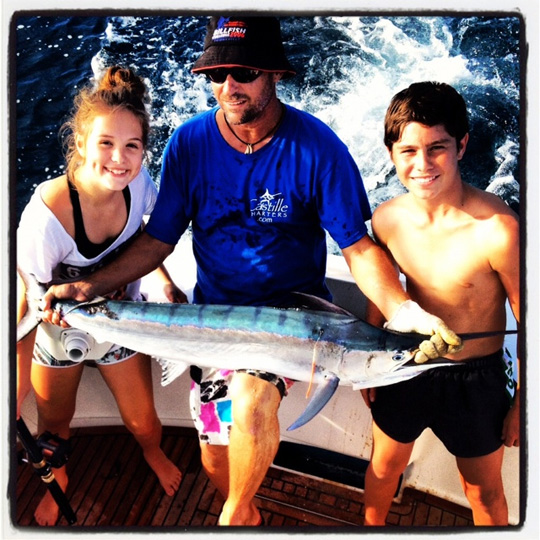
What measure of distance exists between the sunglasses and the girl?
0.25m

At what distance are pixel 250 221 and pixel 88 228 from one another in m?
0.54

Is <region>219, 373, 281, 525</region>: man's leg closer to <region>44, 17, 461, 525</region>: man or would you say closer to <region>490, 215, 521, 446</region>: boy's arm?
<region>44, 17, 461, 525</region>: man

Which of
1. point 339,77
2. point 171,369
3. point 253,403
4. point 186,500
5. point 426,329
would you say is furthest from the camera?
point 339,77

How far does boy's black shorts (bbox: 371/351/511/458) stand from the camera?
2.02 meters

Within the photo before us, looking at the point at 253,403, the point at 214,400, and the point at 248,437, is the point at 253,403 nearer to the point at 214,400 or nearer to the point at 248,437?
the point at 248,437

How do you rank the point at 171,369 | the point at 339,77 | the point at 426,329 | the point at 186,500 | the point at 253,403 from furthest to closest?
1. the point at 339,77
2. the point at 186,500
3. the point at 171,369
4. the point at 253,403
5. the point at 426,329

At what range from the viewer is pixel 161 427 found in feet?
8.45

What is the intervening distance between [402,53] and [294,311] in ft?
7.55

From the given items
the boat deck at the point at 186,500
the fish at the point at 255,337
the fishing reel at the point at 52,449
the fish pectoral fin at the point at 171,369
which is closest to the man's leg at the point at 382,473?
the boat deck at the point at 186,500

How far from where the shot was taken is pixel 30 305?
206 cm

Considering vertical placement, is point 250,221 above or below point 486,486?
above

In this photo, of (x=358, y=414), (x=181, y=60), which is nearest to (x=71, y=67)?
(x=181, y=60)

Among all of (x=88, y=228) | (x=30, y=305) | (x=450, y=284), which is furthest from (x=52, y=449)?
(x=450, y=284)

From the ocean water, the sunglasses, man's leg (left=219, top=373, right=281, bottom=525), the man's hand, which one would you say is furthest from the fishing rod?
the ocean water
